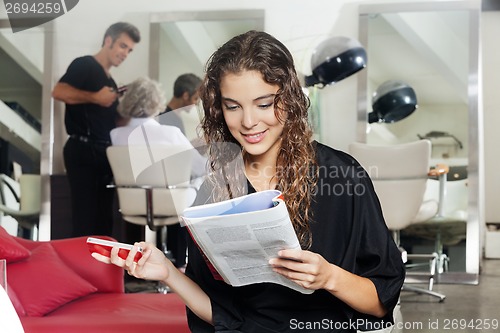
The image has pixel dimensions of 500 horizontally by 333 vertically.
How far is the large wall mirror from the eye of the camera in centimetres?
555

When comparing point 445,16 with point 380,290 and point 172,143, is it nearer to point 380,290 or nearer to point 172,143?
point 172,143

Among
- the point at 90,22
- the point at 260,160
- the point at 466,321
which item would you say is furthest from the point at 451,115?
the point at 260,160

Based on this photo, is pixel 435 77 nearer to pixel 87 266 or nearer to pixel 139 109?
pixel 139 109

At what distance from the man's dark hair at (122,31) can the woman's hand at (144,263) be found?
440cm

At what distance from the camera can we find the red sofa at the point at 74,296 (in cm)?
239

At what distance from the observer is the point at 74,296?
2.85 meters

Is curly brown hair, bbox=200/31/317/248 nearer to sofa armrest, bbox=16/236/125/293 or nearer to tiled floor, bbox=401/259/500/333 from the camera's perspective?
sofa armrest, bbox=16/236/125/293

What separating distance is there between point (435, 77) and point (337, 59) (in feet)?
2.60

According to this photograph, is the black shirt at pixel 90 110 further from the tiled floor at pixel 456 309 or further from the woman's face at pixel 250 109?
the woman's face at pixel 250 109

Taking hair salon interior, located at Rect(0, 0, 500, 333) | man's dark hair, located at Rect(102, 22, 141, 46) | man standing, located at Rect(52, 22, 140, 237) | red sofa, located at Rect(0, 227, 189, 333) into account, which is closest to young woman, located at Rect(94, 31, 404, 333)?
red sofa, located at Rect(0, 227, 189, 333)

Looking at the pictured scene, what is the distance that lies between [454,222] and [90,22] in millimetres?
3025

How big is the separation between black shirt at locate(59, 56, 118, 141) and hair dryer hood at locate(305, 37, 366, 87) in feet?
4.89

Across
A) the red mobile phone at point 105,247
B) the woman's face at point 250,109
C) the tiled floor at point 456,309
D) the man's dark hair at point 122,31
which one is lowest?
the tiled floor at point 456,309

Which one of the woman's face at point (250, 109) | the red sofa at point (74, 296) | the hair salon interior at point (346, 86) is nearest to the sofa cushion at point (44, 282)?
the red sofa at point (74, 296)
